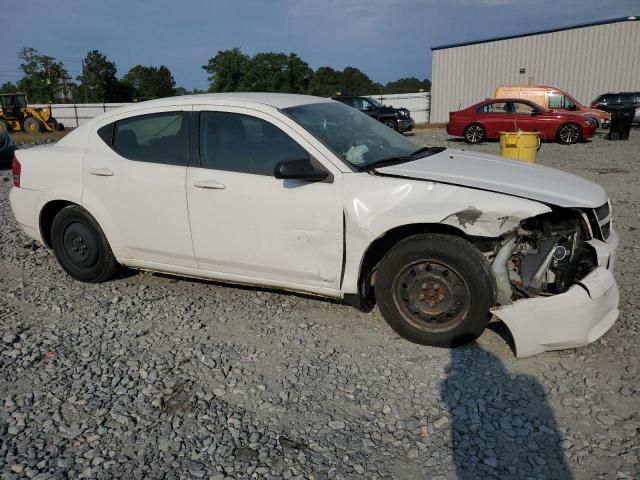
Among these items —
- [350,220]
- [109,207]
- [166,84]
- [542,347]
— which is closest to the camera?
[542,347]

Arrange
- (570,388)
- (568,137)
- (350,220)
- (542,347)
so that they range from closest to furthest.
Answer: (570,388) → (542,347) → (350,220) → (568,137)

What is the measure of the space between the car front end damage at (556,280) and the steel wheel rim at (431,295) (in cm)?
25

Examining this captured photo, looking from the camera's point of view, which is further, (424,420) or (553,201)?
(553,201)

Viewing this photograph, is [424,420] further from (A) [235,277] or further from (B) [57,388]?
(B) [57,388]

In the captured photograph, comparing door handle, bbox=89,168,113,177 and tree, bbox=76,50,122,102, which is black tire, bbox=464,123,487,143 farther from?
tree, bbox=76,50,122,102

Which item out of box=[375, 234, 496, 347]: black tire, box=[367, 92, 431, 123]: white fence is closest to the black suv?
box=[367, 92, 431, 123]: white fence

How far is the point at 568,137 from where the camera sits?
18.5 m

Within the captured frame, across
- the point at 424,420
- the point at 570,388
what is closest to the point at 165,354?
the point at 424,420

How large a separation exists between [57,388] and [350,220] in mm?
2169

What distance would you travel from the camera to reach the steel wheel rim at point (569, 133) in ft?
60.3

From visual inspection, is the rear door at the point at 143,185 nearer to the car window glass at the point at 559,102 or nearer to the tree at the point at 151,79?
the car window glass at the point at 559,102

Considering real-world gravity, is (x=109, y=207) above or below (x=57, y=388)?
above

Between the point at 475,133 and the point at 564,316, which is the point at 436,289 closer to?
the point at 564,316

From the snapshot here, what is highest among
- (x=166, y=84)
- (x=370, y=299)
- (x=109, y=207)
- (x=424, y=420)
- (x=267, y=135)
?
(x=166, y=84)
